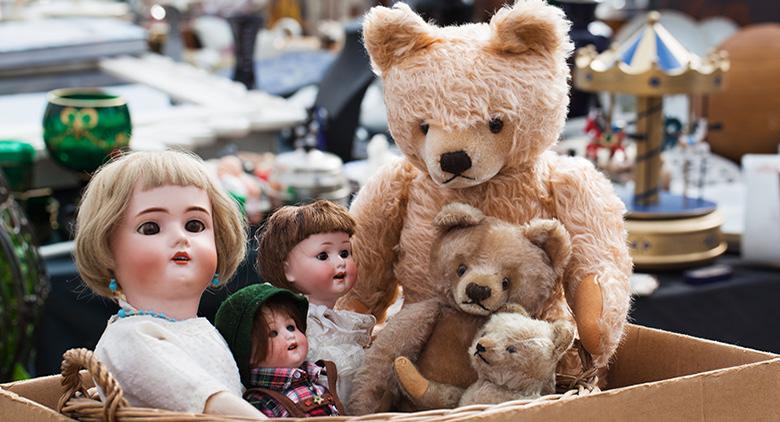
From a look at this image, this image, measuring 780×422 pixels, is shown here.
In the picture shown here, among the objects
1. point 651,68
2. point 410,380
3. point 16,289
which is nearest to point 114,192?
point 410,380

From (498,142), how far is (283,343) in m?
0.24

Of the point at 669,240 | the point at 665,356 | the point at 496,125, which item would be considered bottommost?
the point at 669,240

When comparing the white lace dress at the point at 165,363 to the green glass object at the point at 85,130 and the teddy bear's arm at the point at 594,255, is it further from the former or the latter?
the green glass object at the point at 85,130

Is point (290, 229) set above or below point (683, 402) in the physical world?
above

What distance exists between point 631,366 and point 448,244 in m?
0.21

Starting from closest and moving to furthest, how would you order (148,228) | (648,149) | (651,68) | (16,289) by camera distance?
(148,228) → (16,289) → (651,68) → (648,149)

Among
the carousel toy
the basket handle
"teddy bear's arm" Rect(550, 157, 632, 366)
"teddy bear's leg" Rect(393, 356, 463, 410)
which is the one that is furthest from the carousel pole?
the basket handle

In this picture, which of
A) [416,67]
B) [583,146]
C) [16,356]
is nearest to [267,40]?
[583,146]

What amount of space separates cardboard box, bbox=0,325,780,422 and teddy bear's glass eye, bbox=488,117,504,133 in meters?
0.23

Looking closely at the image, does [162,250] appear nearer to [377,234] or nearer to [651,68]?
[377,234]

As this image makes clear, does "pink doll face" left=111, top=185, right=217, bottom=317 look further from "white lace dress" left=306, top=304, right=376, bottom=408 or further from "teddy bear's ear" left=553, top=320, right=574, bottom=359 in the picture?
"teddy bear's ear" left=553, top=320, right=574, bottom=359

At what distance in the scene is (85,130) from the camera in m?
1.61

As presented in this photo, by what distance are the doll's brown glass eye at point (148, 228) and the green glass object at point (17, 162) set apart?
37.0 inches

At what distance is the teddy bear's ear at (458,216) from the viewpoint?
2.86ft
